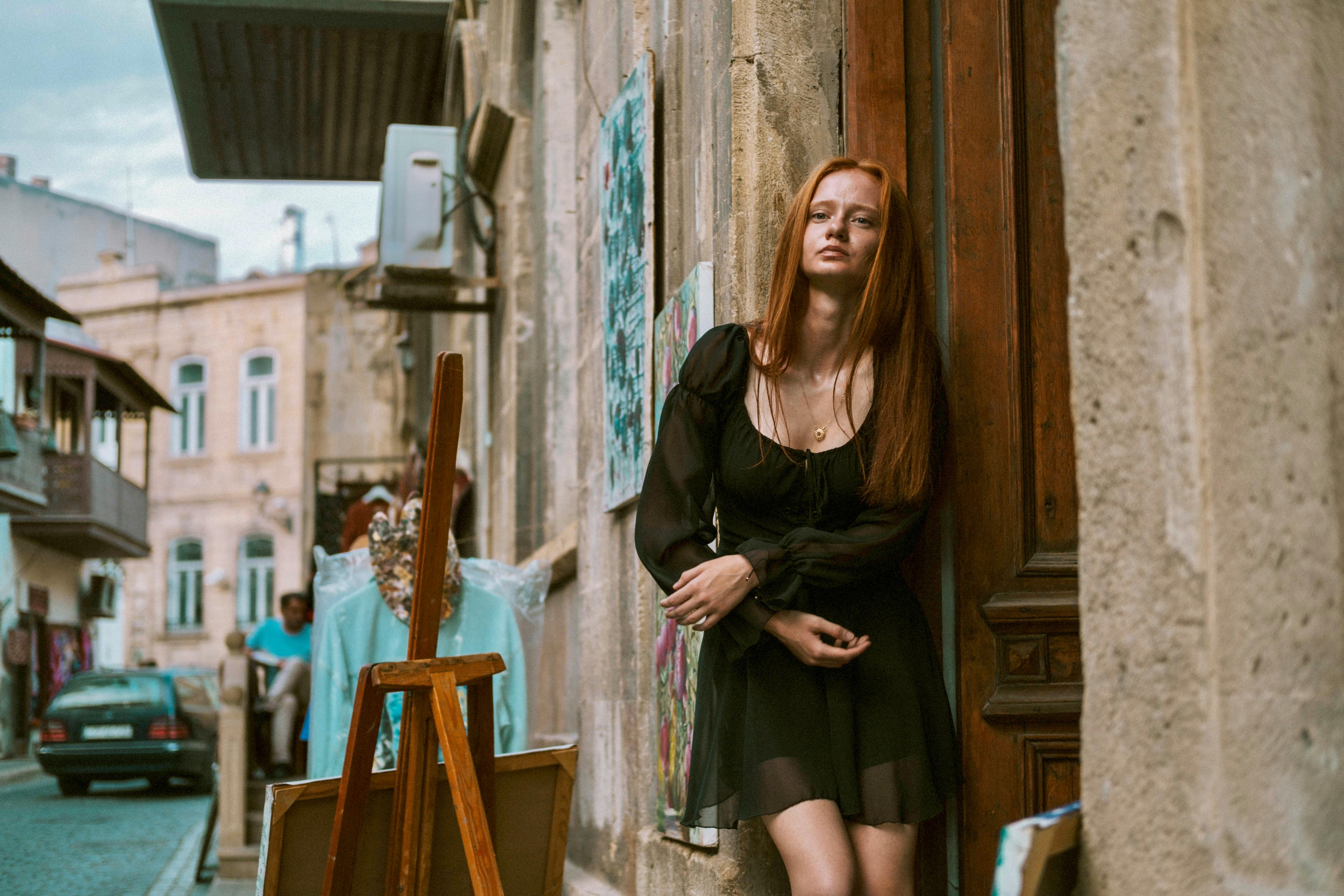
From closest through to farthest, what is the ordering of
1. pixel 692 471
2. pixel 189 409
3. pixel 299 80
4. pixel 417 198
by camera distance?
1. pixel 692 471
2. pixel 417 198
3. pixel 299 80
4. pixel 189 409

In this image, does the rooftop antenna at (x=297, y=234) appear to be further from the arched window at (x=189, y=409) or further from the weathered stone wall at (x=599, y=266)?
the weathered stone wall at (x=599, y=266)

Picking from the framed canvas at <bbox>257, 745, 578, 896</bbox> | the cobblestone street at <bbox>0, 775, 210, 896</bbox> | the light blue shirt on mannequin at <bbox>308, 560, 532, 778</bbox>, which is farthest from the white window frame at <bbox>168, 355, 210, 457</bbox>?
the framed canvas at <bbox>257, 745, 578, 896</bbox>

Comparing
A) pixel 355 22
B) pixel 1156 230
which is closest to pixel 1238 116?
pixel 1156 230

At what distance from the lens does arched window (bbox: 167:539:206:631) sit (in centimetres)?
3509

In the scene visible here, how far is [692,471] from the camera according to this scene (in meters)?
2.98

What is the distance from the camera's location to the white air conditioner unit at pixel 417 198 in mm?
10539

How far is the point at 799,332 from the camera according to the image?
3.11 m

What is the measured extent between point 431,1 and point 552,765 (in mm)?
10345

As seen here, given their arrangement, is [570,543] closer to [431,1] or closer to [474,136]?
[474,136]

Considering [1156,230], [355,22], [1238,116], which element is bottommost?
[1156,230]

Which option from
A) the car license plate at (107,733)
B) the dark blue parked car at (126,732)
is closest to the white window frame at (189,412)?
the dark blue parked car at (126,732)

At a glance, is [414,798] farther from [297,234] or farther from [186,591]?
[297,234]

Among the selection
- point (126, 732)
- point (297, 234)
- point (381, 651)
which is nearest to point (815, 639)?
point (381, 651)

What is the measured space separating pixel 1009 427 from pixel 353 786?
1672mm
